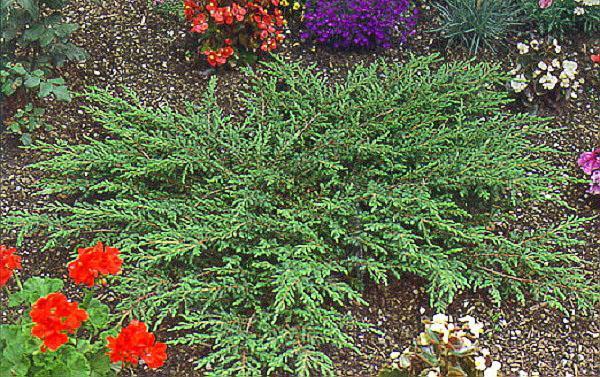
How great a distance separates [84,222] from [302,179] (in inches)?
37.4

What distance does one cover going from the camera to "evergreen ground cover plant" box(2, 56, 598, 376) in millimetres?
2924

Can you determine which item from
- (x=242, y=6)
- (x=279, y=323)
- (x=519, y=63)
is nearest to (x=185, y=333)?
(x=279, y=323)

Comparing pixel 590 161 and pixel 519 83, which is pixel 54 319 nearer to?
pixel 590 161

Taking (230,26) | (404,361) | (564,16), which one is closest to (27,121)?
(230,26)

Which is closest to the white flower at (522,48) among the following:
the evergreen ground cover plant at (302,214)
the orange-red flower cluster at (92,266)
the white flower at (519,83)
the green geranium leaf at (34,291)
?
the white flower at (519,83)

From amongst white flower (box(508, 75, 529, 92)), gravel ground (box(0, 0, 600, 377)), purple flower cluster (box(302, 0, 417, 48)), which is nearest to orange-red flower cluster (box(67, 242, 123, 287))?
gravel ground (box(0, 0, 600, 377))

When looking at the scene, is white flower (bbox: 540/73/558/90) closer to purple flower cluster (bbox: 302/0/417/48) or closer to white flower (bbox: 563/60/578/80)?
white flower (bbox: 563/60/578/80)

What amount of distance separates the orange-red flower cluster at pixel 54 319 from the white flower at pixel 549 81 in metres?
2.73

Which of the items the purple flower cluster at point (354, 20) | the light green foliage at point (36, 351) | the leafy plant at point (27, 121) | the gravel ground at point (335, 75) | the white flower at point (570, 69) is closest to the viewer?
the light green foliage at point (36, 351)

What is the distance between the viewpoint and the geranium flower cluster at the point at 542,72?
4.02 metres

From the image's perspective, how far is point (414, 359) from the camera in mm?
2727

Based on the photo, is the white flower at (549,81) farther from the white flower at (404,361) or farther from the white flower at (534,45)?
the white flower at (404,361)

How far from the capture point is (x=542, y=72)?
4.04 m

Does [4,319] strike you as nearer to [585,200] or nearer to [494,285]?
[494,285]
